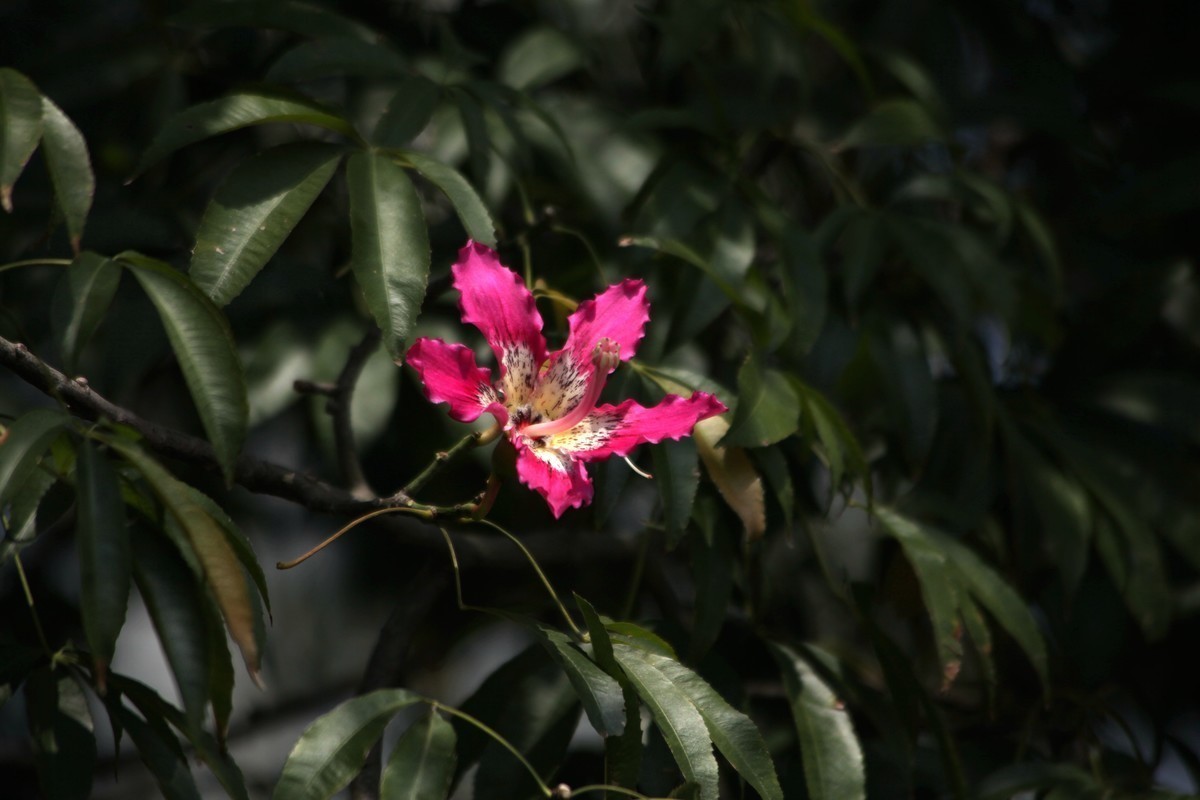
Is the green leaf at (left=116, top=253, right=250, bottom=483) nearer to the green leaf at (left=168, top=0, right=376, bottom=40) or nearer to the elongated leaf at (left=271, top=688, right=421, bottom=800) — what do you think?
the elongated leaf at (left=271, top=688, right=421, bottom=800)

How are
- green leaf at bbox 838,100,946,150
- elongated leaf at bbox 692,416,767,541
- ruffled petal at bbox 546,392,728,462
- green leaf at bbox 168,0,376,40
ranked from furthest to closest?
green leaf at bbox 838,100,946,150 → green leaf at bbox 168,0,376,40 → elongated leaf at bbox 692,416,767,541 → ruffled petal at bbox 546,392,728,462

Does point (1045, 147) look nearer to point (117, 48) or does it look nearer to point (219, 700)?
point (117, 48)

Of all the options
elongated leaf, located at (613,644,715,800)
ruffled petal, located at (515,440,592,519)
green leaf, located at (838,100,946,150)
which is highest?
green leaf, located at (838,100,946,150)

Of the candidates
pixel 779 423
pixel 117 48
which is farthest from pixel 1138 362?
pixel 117 48

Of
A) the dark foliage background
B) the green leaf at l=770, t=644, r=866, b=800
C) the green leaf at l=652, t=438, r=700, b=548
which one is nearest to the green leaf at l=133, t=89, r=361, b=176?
the dark foliage background

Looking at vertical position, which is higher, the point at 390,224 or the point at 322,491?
the point at 390,224

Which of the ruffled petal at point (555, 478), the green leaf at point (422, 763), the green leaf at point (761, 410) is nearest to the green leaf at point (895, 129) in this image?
the green leaf at point (761, 410)

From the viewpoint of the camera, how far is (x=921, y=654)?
1508 mm

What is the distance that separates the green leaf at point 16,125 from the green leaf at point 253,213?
0.39 ft

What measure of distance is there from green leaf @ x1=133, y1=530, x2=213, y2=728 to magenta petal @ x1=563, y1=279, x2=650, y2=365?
30cm

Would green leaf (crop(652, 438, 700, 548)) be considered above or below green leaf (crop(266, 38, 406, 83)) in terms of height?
below

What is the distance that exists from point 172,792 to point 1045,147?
1.38 m

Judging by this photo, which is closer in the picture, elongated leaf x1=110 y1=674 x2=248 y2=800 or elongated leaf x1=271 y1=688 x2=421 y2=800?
elongated leaf x1=110 y1=674 x2=248 y2=800

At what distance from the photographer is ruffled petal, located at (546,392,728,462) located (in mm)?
843
